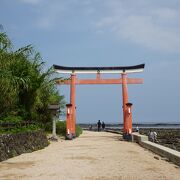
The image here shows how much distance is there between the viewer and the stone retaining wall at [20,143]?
1367cm

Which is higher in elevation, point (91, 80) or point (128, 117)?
point (91, 80)

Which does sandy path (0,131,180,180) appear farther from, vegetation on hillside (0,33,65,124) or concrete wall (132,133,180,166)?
vegetation on hillside (0,33,65,124)

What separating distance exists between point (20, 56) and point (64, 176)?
13025mm

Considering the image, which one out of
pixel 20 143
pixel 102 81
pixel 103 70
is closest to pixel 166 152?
pixel 20 143

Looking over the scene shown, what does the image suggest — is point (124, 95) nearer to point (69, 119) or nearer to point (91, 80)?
point (91, 80)

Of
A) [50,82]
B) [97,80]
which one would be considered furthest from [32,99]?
[97,80]

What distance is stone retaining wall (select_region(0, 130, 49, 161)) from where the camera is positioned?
13673 mm

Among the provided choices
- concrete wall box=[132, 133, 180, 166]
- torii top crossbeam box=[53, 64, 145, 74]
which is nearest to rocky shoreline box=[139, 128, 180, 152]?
concrete wall box=[132, 133, 180, 166]

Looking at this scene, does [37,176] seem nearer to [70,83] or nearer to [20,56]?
[20,56]

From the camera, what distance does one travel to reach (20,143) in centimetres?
1594

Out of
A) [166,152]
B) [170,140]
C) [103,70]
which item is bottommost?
[166,152]

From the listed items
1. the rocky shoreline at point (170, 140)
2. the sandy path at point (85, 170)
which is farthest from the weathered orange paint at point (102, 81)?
the sandy path at point (85, 170)

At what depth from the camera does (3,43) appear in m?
17.1

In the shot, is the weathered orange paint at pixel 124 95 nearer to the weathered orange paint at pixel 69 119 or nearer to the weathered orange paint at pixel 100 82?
the weathered orange paint at pixel 100 82
